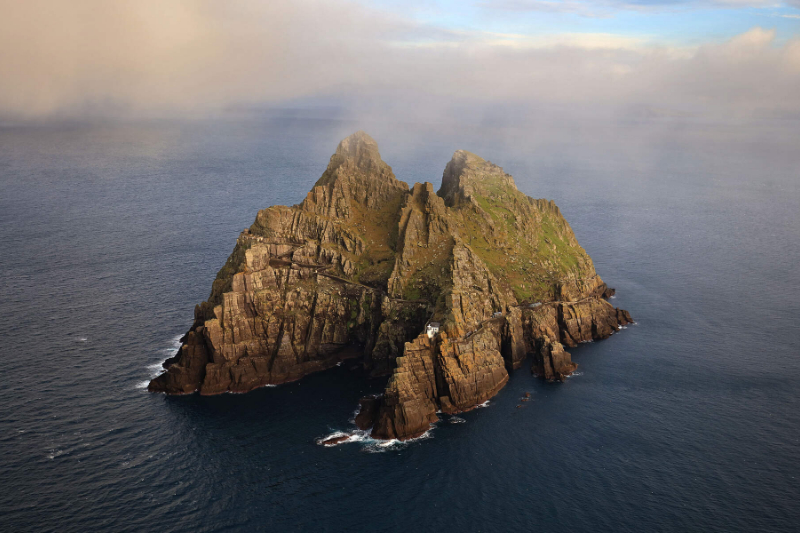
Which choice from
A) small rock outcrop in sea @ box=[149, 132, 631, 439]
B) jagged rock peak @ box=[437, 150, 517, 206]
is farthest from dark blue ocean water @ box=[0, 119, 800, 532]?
jagged rock peak @ box=[437, 150, 517, 206]

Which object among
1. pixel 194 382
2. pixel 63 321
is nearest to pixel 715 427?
pixel 194 382

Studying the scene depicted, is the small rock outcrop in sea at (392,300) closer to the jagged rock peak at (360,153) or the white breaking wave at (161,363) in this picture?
the jagged rock peak at (360,153)

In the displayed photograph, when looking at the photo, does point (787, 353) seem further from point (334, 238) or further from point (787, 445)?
point (334, 238)

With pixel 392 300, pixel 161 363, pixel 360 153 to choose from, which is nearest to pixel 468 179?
pixel 360 153

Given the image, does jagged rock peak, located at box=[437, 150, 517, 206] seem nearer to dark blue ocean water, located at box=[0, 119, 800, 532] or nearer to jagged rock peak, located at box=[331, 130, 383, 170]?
jagged rock peak, located at box=[331, 130, 383, 170]

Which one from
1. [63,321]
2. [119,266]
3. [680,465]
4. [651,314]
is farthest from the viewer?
[119,266]

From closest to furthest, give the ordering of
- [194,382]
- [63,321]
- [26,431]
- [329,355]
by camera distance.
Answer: [26,431], [194,382], [329,355], [63,321]
